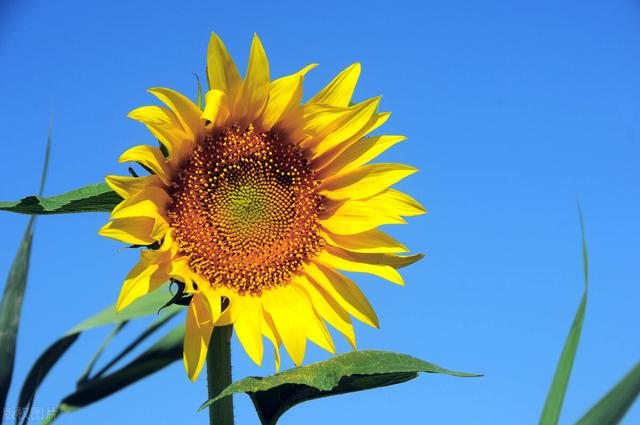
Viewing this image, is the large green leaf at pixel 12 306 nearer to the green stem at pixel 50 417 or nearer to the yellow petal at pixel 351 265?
the green stem at pixel 50 417

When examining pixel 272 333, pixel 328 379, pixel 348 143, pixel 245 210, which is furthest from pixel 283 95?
pixel 328 379

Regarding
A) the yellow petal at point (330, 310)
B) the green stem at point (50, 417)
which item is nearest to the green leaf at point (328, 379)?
the yellow petal at point (330, 310)

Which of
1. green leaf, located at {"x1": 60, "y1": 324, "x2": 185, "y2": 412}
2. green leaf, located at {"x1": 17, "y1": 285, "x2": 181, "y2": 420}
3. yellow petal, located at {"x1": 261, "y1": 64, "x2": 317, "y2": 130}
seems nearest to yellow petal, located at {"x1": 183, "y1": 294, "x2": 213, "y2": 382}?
yellow petal, located at {"x1": 261, "y1": 64, "x2": 317, "y2": 130}

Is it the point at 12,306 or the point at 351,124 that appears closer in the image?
the point at 351,124

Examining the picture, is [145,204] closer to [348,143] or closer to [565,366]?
[348,143]

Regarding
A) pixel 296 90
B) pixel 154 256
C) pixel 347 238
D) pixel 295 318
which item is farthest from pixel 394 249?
pixel 154 256

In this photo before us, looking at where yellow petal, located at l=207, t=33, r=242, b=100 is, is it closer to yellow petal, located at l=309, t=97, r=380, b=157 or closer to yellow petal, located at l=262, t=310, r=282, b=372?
yellow petal, located at l=309, t=97, r=380, b=157
